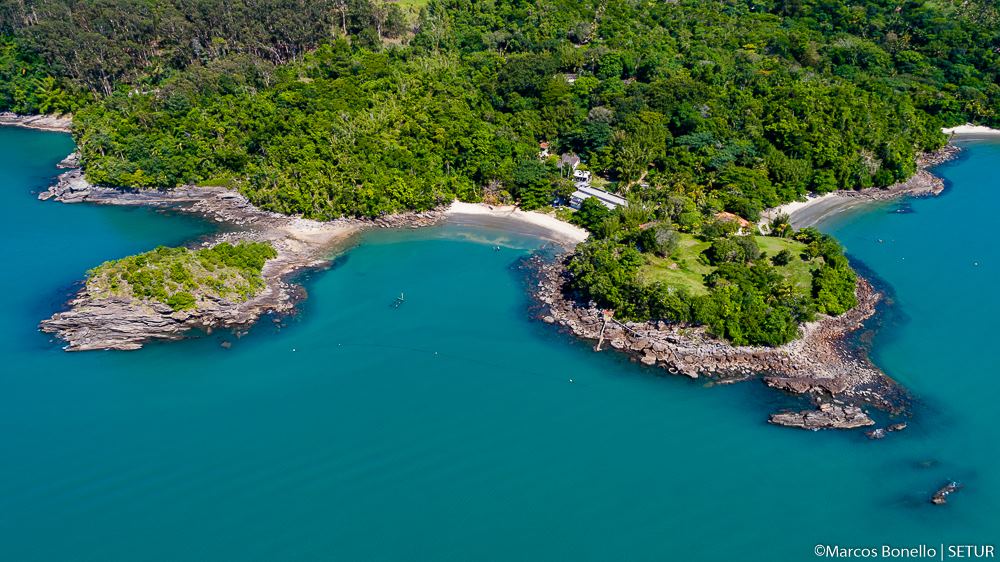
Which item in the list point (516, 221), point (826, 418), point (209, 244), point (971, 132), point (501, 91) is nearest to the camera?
point (826, 418)

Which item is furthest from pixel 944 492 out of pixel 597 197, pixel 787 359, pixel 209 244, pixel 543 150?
pixel 209 244

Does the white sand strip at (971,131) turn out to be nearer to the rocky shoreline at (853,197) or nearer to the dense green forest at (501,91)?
the dense green forest at (501,91)

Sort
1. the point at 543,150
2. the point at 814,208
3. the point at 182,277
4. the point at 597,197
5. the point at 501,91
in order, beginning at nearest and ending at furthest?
1. the point at 182,277
2. the point at 597,197
3. the point at 814,208
4. the point at 543,150
5. the point at 501,91

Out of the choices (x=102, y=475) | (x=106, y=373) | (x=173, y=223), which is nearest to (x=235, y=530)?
(x=102, y=475)

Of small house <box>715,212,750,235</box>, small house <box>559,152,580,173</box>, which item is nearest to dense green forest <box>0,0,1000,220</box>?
small house <box>715,212,750,235</box>

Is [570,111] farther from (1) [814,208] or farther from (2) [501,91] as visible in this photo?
(1) [814,208]

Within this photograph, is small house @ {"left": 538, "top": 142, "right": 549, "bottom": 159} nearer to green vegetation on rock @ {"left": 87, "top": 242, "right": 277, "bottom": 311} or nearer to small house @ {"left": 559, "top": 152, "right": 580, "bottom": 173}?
small house @ {"left": 559, "top": 152, "right": 580, "bottom": 173}
